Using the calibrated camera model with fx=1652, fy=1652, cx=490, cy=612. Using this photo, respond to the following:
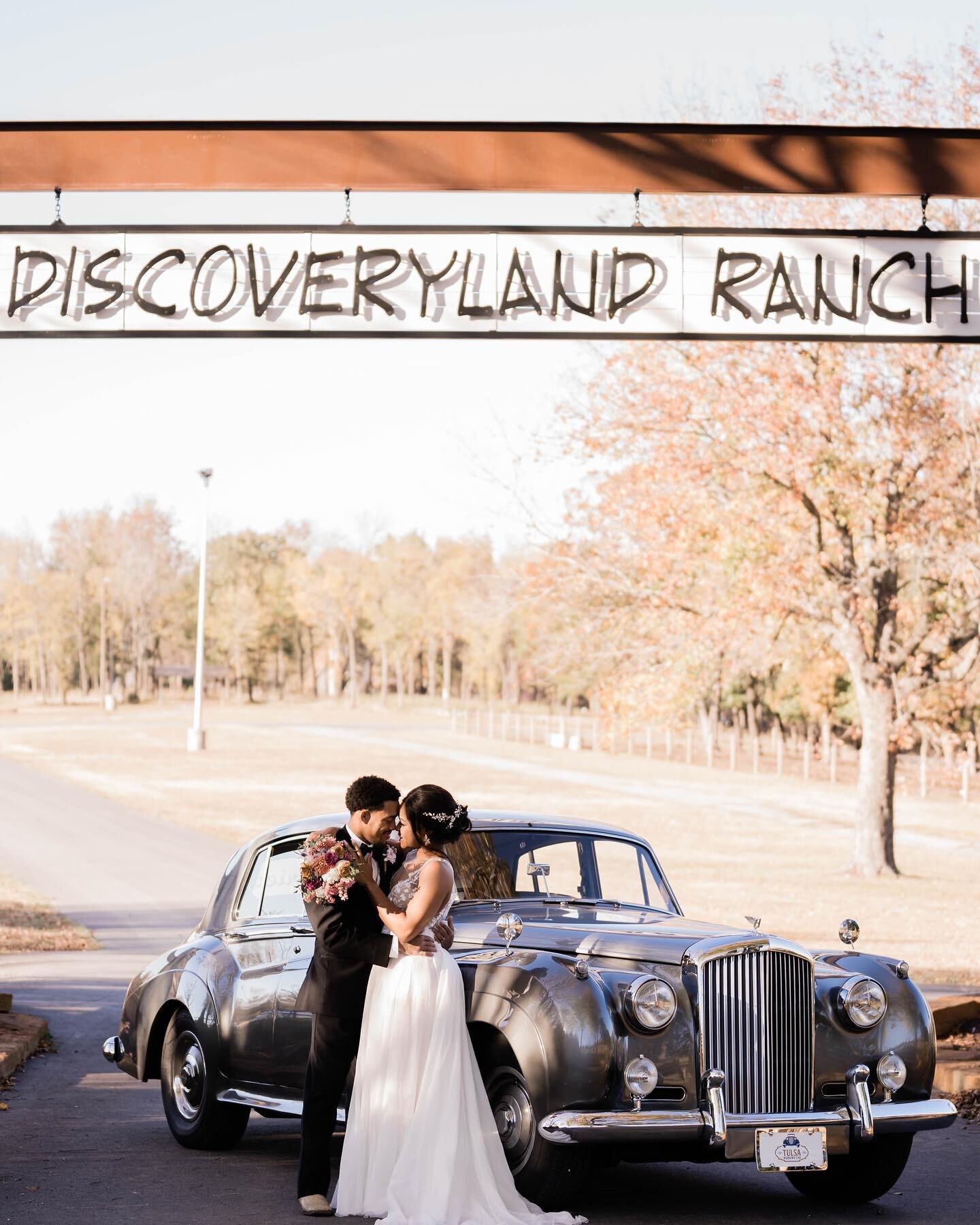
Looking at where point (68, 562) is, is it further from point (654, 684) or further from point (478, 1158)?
point (478, 1158)

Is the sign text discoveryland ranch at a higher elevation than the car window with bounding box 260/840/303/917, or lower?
higher

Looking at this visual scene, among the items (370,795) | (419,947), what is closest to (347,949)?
(419,947)

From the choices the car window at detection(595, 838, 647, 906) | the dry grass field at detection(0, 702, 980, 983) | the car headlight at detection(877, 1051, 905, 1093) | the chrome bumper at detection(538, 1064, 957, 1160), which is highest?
the car window at detection(595, 838, 647, 906)

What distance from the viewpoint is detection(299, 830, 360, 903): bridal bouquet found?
711cm

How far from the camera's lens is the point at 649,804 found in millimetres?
46719

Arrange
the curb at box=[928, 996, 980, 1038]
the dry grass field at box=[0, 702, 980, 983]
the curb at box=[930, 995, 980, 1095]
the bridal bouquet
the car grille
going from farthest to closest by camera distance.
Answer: the dry grass field at box=[0, 702, 980, 983], the curb at box=[928, 996, 980, 1038], the curb at box=[930, 995, 980, 1095], the bridal bouquet, the car grille

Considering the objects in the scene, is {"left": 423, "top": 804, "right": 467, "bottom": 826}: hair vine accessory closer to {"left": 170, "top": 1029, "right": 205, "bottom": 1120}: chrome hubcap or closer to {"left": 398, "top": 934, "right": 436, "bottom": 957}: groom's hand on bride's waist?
{"left": 398, "top": 934, "right": 436, "bottom": 957}: groom's hand on bride's waist

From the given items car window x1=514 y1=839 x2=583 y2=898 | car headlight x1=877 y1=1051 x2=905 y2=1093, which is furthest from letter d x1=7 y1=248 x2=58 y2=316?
car headlight x1=877 y1=1051 x2=905 y2=1093

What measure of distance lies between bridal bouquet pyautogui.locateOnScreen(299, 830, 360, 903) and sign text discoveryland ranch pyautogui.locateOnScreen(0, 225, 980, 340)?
2768 millimetres

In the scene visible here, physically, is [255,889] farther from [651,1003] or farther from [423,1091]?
[651,1003]

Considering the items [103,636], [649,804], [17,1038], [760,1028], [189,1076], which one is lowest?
[649,804]

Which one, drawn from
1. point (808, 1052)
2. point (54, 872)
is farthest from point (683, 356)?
point (808, 1052)

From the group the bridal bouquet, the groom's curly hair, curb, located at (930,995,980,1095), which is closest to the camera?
the bridal bouquet

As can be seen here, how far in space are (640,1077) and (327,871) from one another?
158 centimetres
